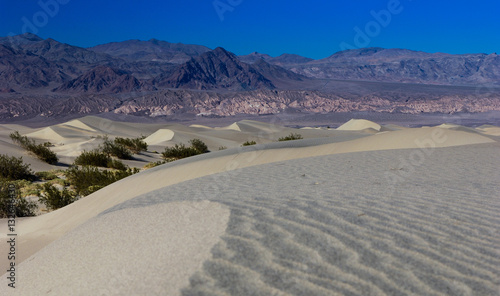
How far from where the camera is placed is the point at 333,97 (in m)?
97.5

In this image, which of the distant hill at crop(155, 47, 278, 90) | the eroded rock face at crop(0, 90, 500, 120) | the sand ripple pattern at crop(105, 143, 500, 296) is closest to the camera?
the sand ripple pattern at crop(105, 143, 500, 296)

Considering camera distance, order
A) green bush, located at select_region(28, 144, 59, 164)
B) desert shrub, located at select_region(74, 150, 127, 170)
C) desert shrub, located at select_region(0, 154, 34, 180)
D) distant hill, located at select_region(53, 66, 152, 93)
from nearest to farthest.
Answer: desert shrub, located at select_region(0, 154, 34, 180) < desert shrub, located at select_region(74, 150, 127, 170) < green bush, located at select_region(28, 144, 59, 164) < distant hill, located at select_region(53, 66, 152, 93)

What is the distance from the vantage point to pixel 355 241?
2.90 metres

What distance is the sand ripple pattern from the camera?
240 centimetres

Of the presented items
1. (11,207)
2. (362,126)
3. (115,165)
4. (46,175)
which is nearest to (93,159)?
(115,165)

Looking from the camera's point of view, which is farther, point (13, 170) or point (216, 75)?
point (216, 75)

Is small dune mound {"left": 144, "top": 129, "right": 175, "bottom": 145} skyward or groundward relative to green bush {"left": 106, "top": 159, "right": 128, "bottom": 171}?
skyward

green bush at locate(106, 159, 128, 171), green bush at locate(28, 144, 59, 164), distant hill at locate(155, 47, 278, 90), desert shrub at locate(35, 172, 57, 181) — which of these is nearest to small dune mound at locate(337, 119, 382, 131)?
green bush at locate(106, 159, 128, 171)

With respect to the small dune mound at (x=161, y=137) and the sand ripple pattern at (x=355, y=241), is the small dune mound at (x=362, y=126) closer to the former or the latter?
the small dune mound at (x=161, y=137)

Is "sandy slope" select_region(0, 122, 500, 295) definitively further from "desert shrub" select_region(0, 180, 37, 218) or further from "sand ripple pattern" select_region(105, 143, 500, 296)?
"desert shrub" select_region(0, 180, 37, 218)

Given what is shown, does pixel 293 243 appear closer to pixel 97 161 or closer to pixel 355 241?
pixel 355 241

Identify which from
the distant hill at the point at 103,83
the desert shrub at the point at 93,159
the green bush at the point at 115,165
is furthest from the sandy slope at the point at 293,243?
the distant hill at the point at 103,83

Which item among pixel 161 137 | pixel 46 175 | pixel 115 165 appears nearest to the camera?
pixel 46 175

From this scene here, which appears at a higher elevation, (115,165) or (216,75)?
(216,75)
